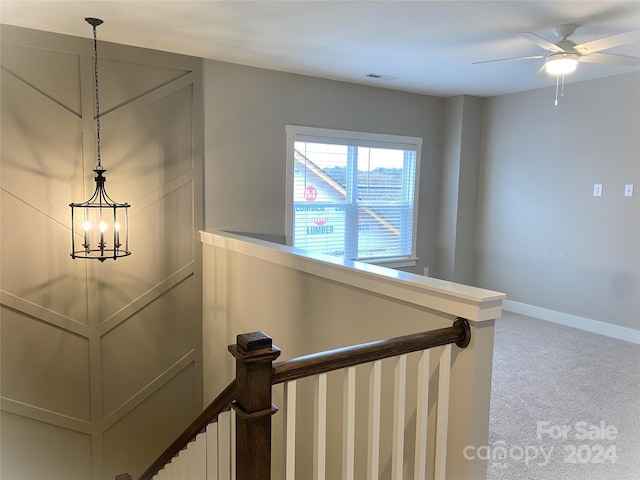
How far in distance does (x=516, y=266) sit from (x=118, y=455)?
14.3ft

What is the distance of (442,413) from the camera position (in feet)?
6.00

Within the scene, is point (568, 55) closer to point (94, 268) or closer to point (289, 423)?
point (289, 423)

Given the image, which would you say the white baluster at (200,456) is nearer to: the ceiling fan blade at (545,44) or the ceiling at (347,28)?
the ceiling at (347,28)

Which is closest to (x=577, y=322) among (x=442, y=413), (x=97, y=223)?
(x=442, y=413)

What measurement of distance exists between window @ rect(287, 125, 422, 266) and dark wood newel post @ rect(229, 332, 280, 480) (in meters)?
3.30

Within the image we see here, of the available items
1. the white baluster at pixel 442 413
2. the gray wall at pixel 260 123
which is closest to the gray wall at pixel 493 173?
the gray wall at pixel 260 123

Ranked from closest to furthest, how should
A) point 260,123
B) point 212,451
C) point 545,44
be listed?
point 212,451 → point 545,44 → point 260,123

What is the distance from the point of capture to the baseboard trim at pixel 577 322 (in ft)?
14.3

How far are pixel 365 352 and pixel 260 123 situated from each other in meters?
3.20

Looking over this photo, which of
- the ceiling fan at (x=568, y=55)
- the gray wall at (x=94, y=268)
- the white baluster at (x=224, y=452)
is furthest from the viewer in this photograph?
the gray wall at (x=94, y=268)

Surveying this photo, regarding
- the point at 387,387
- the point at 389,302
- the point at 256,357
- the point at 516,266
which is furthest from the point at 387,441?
the point at 516,266

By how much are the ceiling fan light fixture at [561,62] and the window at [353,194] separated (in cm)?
217

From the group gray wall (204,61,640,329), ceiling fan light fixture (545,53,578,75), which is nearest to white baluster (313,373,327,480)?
ceiling fan light fixture (545,53,578,75)

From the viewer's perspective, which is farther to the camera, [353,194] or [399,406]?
[353,194]
